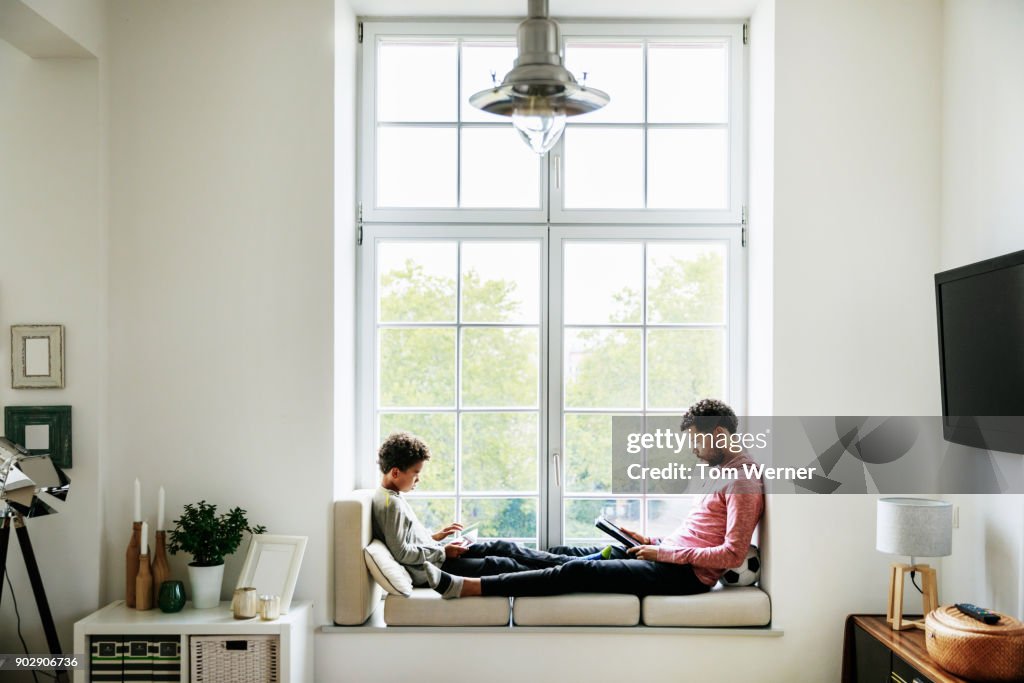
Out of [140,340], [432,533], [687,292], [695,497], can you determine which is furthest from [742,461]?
[140,340]

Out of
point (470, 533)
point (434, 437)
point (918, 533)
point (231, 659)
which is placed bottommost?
point (231, 659)

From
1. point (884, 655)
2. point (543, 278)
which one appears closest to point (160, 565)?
point (543, 278)

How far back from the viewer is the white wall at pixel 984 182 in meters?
2.82

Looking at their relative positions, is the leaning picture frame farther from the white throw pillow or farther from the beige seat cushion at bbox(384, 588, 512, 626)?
the beige seat cushion at bbox(384, 588, 512, 626)

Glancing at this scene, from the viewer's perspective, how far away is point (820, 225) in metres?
3.33

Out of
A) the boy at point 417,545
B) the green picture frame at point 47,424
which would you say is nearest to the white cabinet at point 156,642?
the boy at point 417,545

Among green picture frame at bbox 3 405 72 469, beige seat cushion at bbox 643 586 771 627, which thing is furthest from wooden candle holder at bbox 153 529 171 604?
beige seat cushion at bbox 643 586 771 627

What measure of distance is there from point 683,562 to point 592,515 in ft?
1.75

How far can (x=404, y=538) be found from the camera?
3334 millimetres

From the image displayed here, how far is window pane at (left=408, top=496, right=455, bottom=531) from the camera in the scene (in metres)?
3.70

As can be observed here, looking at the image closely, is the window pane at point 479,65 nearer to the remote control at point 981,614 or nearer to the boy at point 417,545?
the boy at point 417,545

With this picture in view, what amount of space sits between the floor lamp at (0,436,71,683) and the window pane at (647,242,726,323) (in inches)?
96.0

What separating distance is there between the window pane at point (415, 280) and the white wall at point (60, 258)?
3.74 ft

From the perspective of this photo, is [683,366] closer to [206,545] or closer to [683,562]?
[683,562]
